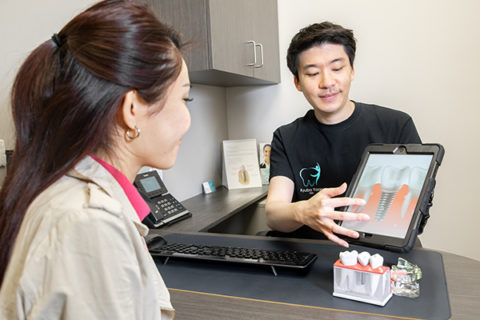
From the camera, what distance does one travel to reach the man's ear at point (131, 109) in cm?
64

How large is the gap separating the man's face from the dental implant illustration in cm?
58

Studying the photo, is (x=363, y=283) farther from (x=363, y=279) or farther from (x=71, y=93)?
(x=71, y=93)

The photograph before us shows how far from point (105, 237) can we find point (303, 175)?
1.24m

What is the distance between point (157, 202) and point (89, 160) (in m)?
1.09

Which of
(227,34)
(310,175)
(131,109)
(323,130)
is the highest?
(227,34)

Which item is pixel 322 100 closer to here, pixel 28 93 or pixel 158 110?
pixel 158 110

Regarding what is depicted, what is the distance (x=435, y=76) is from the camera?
226 cm

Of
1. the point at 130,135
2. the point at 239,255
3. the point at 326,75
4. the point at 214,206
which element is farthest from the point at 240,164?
the point at 130,135

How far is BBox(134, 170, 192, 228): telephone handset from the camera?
1588mm

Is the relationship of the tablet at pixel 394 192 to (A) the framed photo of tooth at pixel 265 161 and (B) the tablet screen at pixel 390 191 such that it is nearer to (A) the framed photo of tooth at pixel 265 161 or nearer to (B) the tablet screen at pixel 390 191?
(B) the tablet screen at pixel 390 191

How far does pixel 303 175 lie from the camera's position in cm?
165

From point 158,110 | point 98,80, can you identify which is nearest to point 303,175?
point 158,110

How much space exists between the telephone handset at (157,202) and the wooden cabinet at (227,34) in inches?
21.1

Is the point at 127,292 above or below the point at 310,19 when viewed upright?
below
